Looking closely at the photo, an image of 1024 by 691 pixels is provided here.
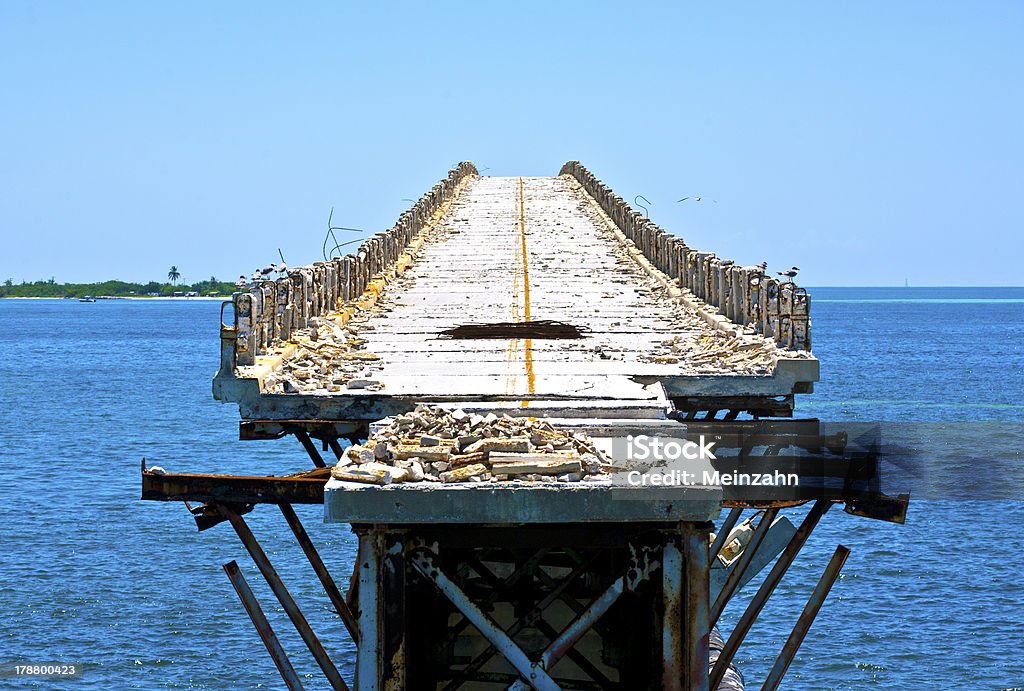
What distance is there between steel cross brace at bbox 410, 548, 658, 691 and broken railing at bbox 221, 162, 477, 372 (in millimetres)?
4945

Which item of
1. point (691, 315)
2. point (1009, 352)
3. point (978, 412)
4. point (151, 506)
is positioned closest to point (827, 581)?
point (691, 315)

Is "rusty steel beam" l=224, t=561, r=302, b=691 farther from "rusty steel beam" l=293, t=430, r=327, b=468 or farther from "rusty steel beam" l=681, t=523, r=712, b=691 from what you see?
"rusty steel beam" l=681, t=523, r=712, b=691

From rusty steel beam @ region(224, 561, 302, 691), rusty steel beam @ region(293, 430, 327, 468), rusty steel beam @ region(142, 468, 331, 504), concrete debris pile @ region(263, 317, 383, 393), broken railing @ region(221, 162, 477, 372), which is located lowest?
rusty steel beam @ region(224, 561, 302, 691)

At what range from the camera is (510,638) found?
11023 mm

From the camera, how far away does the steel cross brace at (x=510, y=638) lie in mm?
10945

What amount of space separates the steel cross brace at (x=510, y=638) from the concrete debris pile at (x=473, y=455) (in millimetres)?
789

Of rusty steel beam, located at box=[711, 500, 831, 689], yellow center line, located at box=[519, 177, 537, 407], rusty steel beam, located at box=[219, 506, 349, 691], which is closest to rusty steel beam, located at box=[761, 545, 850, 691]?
rusty steel beam, located at box=[711, 500, 831, 689]

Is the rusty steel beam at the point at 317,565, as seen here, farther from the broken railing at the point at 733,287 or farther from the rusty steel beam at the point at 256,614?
the broken railing at the point at 733,287

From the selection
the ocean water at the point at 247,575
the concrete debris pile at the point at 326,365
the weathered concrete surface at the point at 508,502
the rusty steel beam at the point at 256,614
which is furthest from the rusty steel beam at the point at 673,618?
the ocean water at the point at 247,575

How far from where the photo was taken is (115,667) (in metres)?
26.0

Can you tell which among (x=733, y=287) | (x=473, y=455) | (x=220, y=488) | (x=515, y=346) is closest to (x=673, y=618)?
(x=473, y=455)

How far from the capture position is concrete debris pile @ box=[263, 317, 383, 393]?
624 inches

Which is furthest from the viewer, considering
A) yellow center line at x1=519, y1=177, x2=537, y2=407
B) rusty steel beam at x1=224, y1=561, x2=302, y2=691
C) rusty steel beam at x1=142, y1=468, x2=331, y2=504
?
yellow center line at x1=519, y1=177, x2=537, y2=407

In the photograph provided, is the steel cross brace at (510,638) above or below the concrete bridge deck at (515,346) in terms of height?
below
